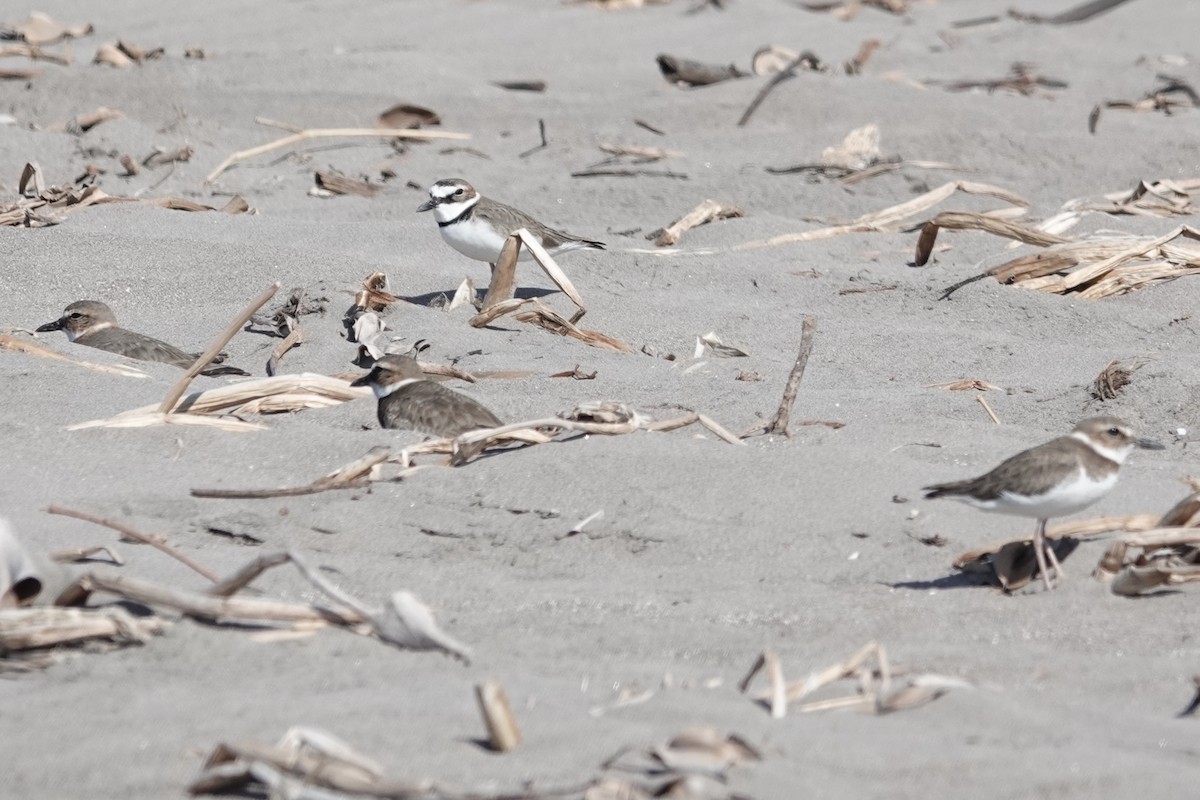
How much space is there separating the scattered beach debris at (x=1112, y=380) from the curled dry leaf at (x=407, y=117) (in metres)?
6.39

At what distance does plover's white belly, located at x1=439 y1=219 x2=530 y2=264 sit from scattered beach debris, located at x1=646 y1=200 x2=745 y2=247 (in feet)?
3.59

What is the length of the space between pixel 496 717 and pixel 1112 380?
3952mm

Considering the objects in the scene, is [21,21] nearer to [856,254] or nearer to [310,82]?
[310,82]

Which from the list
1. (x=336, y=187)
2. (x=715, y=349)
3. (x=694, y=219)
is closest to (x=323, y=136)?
(x=336, y=187)

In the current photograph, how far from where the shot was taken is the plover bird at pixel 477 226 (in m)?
8.17

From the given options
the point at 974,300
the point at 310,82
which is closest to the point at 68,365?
the point at 974,300

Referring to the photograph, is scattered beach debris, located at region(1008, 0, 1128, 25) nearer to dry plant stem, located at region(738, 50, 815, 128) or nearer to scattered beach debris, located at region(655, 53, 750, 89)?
dry plant stem, located at region(738, 50, 815, 128)

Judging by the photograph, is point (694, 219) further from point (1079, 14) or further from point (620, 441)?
point (1079, 14)

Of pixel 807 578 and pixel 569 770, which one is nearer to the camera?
pixel 569 770

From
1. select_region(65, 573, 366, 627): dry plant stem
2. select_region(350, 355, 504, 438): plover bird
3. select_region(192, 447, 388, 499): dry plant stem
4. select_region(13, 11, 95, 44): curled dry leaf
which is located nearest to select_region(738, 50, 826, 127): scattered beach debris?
select_region(13, 11, 95, 44): curled dry leaf

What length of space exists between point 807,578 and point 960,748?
1344 millimetres

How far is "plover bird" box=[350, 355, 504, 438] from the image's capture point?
5.60 meters

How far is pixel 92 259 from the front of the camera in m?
7.95

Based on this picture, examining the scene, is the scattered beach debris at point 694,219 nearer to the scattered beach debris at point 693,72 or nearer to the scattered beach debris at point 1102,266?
the scattered beach debris at point 1102,266
